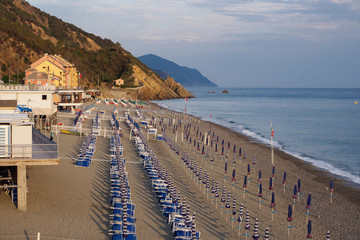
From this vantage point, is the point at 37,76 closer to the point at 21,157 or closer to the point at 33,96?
the point at 33,96

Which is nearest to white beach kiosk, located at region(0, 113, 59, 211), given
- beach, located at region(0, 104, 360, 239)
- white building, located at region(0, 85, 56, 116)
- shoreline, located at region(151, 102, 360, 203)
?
beach, located at region(0, 104, 360, 239)

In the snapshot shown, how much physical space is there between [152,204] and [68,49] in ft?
301

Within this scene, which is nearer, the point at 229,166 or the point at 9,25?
the point at 229,166

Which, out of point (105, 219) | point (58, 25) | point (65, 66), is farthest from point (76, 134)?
point (58, 25)

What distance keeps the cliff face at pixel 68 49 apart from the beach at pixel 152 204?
5147 cm

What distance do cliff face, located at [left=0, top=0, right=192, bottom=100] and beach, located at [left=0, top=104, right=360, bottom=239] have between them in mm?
51471

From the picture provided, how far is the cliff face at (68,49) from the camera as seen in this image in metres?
70.9

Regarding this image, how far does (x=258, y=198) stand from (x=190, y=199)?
3.25 metres

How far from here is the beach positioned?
517 inches

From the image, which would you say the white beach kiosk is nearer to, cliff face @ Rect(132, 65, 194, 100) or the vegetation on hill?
the vegetation on hill

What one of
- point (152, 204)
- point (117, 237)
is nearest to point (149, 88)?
point (152, 204)

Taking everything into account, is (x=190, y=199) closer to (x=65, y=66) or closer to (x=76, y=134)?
(x=76, y=134)

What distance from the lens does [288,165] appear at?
2736 cm

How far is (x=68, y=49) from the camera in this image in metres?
102
